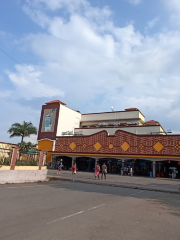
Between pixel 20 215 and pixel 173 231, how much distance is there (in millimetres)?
4058

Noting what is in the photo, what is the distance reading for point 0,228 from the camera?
4629 millimetres

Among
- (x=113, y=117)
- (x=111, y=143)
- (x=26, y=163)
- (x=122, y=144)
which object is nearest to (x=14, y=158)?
(x=26, y=163)

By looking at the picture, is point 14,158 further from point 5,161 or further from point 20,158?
point 20,158

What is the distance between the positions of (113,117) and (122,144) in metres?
16.1

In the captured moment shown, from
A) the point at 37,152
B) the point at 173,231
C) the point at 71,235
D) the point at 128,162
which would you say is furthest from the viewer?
the point at 128,162

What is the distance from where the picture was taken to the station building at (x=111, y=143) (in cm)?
3212

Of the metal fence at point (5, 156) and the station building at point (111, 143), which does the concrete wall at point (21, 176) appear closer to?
the metal fence at point (5, 156)

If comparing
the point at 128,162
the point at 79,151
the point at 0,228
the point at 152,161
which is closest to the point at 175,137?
the point at 152,161

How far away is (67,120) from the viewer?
4931 cm

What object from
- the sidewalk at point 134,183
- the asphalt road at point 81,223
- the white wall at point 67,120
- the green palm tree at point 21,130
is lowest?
the asphalt road at point 81,223

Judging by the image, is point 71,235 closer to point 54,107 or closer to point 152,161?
point 152,161

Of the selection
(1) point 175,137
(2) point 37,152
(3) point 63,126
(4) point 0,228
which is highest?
(3) point 63,126

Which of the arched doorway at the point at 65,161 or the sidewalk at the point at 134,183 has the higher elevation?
the arched doorway at the point at 65,161

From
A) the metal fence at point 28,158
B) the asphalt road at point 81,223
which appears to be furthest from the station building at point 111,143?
the asphalt road at point 81,223
